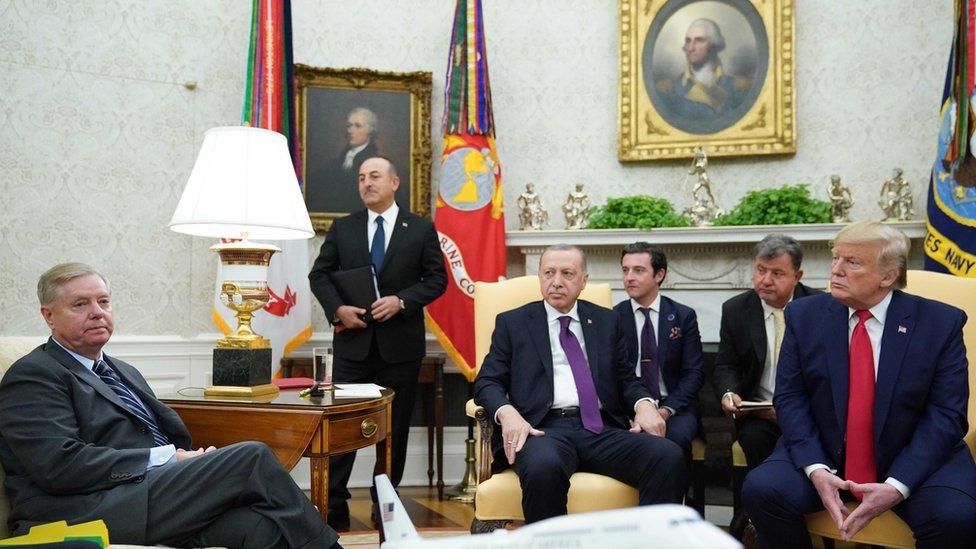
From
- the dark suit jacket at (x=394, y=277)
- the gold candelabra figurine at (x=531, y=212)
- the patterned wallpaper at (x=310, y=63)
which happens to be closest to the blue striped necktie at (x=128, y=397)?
the dark suit jacket at (x=394, y=277)

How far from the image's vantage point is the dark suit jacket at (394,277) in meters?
4.35

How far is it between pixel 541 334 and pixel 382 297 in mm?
1300

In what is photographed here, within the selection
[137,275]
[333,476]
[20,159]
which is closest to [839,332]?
[333,476]

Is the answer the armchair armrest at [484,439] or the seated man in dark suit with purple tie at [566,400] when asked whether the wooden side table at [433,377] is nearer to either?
the seated man in dark suit with purple tie at [566,400]

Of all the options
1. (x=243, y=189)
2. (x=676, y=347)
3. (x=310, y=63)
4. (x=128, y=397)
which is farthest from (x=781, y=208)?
(x=128, y=397)

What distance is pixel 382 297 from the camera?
4.46 meters

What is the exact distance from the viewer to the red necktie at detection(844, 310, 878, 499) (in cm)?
268

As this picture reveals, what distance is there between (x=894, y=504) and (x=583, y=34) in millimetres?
4150

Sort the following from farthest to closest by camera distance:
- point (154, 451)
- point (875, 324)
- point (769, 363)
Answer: point (769, 363)
point (875, 324)
point (154, 451)

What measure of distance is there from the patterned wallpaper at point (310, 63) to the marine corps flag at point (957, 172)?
672 millimetres

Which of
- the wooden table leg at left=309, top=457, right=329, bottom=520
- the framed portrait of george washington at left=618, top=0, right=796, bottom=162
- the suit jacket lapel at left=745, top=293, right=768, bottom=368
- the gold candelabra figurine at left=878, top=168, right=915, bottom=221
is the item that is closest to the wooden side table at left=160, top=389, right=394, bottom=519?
the wooden table leg at left=309, top=457, right=329, bottom=520

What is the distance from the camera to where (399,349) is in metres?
4.37

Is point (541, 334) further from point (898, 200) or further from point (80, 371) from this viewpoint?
point (898, 200)

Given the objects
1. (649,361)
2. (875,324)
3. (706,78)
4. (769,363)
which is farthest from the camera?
(706,78)
